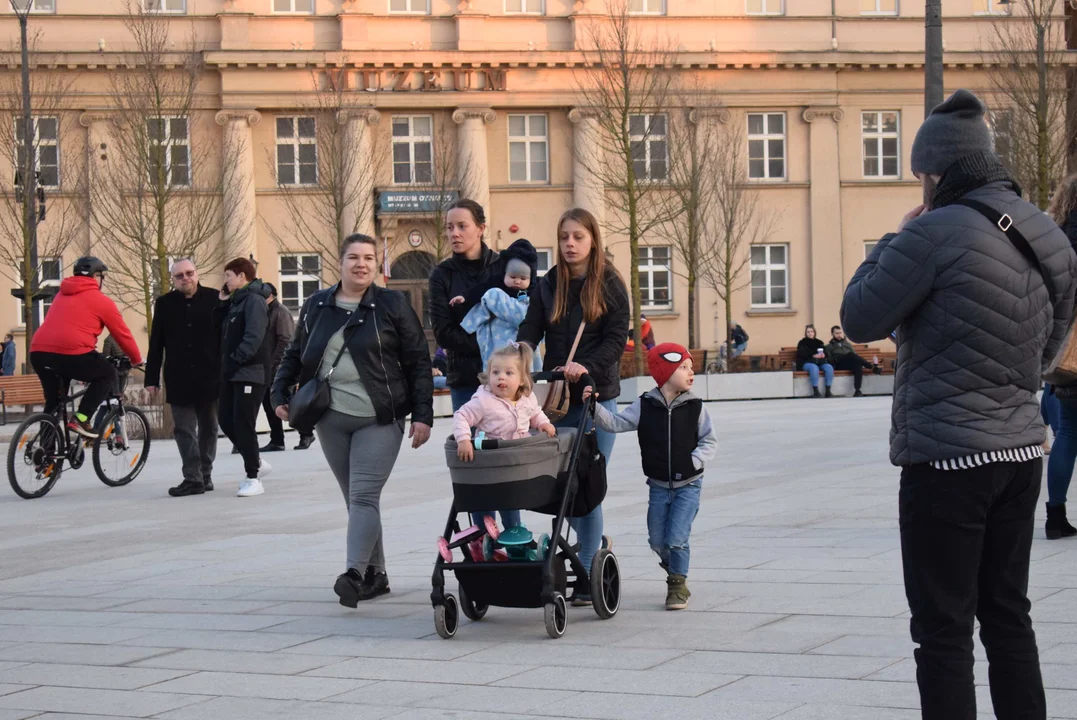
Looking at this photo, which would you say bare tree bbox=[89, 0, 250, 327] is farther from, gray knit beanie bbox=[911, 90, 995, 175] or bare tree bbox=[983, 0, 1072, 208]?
gray knit beanie bbox=[911, 90, 995, 175]

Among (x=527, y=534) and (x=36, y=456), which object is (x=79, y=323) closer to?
(x=36, y=456)

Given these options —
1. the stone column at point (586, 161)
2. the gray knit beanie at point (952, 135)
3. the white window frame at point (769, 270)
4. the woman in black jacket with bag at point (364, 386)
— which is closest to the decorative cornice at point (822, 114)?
the white window frame at point (769, 270)

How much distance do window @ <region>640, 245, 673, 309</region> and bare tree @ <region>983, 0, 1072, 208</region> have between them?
533 inches

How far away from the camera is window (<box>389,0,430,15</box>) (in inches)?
1845

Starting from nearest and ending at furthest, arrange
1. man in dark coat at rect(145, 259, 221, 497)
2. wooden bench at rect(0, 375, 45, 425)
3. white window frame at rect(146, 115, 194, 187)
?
man in dark coat at rect(145, 259, 221, 497) → wooden bench at rect(0, 375, 45, 425) → white window frame at rect(146, 115, 194, 187)

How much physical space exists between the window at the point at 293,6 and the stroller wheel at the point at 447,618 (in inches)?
1633

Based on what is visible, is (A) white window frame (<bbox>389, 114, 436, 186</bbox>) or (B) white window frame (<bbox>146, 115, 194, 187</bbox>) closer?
(B) white window frame (<bbox>146, 115, 194, 187</bbox>)

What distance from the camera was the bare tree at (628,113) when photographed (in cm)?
4106

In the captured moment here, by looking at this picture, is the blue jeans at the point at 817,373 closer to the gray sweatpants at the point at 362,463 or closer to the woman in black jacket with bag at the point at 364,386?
the woman in black jacket with bag at the point at 364,386

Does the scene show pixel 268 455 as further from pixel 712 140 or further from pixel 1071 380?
pixel 712 140

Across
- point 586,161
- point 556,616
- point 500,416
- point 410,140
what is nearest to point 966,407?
point 556,616

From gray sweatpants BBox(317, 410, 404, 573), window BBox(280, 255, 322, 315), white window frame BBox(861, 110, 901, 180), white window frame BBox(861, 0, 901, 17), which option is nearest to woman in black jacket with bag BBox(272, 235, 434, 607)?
gray sweatpants BBox(317, 410, 404, 573)

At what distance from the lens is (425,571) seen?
9016mm

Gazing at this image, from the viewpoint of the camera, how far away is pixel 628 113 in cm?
4156
